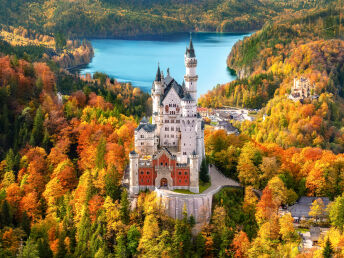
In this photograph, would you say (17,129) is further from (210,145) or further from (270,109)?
(270,109)

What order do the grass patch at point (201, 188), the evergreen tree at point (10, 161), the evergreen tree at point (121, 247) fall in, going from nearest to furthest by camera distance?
A: the evergreen tree at point (121, 247) < the grass patch at point (201, 188) < the evergreen tree at point (10, 161)

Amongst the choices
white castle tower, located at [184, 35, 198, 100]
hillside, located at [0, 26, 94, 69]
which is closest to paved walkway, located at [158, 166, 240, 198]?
white castle tower, located at [184, 35, 198, 100]

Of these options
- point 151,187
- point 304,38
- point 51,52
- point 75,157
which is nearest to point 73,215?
point 151,187

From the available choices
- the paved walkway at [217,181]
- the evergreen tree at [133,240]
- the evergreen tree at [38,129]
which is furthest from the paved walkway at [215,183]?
the evergreen tree at [38,129]

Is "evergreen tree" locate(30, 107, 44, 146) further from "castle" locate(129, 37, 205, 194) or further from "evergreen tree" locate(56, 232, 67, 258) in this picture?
"evergreen tree" locate(56, 232, 67, 258)

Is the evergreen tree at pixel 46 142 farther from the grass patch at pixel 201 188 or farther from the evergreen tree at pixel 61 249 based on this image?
the grass patch at pixel 201 188

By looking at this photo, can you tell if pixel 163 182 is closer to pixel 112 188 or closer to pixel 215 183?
pixel 112 188
